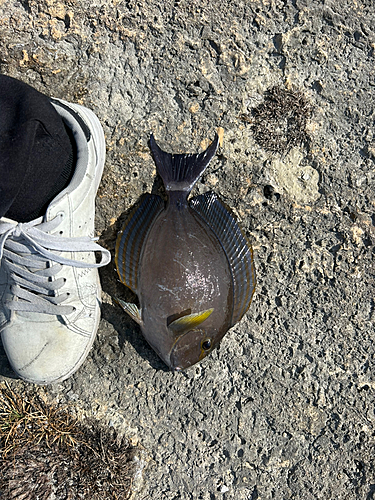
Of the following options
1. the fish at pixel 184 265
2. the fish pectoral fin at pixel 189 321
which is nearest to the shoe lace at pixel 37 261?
the fish at pixel 184 265

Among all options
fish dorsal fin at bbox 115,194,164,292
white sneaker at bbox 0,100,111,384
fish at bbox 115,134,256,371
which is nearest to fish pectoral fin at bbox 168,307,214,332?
fish at bbox 115,134,256,371

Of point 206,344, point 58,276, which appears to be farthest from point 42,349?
point 206,344

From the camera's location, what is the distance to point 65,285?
2.41 meters

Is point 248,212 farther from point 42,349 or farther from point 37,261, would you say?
point 42,349

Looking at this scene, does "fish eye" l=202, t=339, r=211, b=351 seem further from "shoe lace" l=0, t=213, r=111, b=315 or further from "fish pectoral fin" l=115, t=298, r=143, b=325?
"shoe lace" l=0, t=213, r=111, b=315

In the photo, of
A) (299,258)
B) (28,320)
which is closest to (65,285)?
(28,320)

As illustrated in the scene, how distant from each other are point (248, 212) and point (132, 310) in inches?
35.8

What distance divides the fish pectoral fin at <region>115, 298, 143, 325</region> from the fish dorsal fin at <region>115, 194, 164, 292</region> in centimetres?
9

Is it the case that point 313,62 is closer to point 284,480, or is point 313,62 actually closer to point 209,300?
point 209,300

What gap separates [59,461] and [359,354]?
189 cm

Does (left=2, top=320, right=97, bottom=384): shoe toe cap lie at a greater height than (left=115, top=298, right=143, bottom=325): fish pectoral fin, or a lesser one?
lesser

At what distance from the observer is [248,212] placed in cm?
265

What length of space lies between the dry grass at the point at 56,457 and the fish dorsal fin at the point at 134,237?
96 cm

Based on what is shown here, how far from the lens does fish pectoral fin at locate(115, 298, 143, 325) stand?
2438 mm
